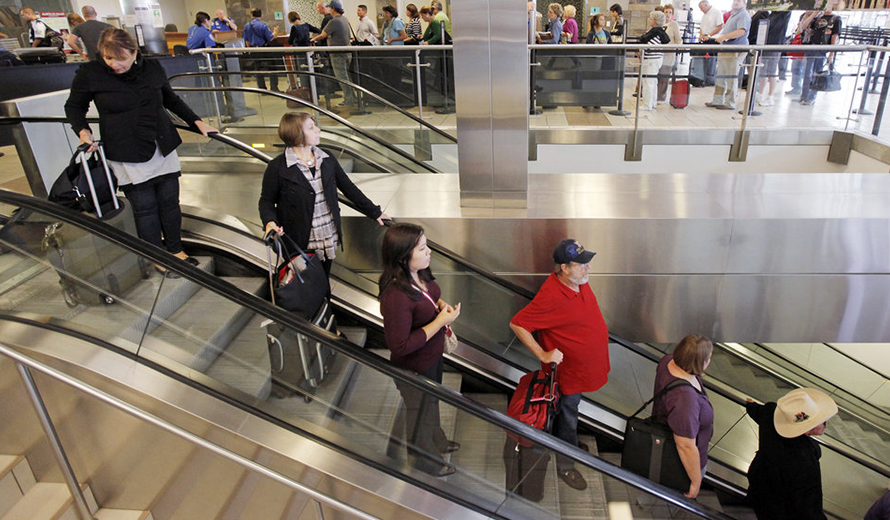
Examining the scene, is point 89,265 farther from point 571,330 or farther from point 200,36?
point 200,36

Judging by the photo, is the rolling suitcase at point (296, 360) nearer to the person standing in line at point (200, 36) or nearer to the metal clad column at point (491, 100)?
the metal clad column at point (491, 100)

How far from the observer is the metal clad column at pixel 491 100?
4133 millimetres

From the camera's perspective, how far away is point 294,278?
3.20m

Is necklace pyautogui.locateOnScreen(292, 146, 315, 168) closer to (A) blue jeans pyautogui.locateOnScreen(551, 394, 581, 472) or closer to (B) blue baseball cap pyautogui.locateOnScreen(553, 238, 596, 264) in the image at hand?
(B) blue baseball cap pyautogui.locateOnScreen(553, 238, 596, 264)

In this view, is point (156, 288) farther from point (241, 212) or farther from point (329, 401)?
point (241, 212)

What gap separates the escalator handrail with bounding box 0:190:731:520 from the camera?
2473 mm

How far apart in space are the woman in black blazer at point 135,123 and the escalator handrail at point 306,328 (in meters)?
0.85

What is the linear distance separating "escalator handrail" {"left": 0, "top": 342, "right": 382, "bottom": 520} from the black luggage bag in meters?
0.82

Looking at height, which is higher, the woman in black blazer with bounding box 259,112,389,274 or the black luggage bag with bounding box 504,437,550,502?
the woman in black blazer with bounding box 259,112,389,274

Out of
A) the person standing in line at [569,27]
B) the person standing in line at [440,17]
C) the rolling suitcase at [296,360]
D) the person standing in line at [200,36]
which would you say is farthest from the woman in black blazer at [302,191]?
the person standing in line at [569,27]

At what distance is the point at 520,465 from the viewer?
280 centimetres

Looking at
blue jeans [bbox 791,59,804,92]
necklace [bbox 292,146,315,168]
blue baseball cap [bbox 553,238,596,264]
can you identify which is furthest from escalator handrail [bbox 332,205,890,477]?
blue jeans [bbox 791,59,804,92]

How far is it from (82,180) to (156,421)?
1783mm

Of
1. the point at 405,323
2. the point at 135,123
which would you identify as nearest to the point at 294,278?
the point at 405,323
